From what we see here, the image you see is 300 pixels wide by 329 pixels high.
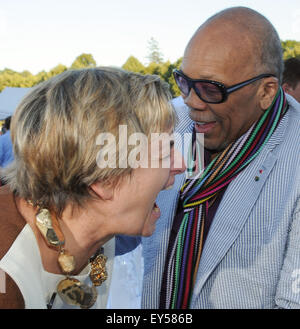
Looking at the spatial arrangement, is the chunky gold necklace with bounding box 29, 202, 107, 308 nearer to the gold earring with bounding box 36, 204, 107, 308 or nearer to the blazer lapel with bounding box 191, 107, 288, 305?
the gold earring with bounding box 36, 204, 107, 308

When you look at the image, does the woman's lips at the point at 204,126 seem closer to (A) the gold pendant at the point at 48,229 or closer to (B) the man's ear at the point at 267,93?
(B) the man's ear at the point at 267,93

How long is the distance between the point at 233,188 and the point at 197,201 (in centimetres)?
21

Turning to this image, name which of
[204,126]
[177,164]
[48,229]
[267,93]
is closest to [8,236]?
[48,229]

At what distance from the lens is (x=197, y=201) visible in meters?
2.05

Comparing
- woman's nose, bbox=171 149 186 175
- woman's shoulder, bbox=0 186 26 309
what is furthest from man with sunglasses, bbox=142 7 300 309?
woman's shoulder, bbox=0 186 26 309

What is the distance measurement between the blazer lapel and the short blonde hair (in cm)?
74

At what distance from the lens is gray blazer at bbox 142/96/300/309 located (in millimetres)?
1848

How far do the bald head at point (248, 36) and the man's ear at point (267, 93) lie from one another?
71 millimetres

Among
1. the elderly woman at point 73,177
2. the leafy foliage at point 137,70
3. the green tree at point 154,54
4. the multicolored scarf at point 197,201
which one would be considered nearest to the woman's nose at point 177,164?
the elderly woman at point 73,177

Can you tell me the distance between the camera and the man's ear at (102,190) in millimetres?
1416

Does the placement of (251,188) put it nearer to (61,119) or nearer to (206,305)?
(206,305)

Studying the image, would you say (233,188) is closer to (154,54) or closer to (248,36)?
(248,36)

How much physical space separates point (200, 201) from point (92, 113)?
3.23ft
